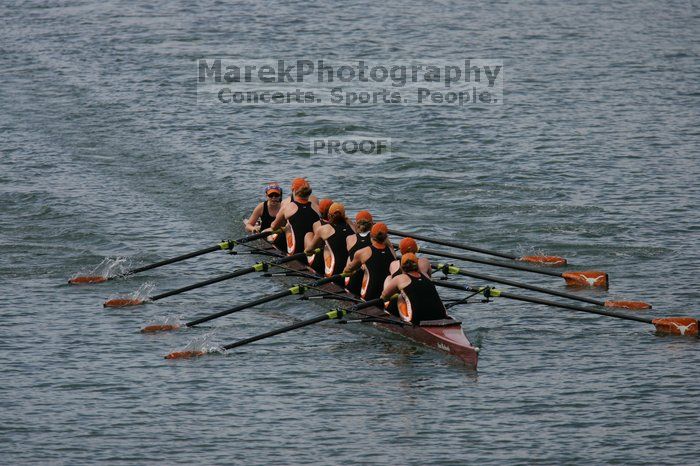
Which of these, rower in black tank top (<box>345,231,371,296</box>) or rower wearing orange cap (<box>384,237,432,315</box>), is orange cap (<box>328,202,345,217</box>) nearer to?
rower in black tank top (<box>345,231,371,296</box>)

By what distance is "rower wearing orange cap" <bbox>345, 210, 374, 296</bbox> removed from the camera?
1187 inches

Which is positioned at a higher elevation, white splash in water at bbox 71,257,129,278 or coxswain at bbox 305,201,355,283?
coxswain at bbox 305,201,355,283

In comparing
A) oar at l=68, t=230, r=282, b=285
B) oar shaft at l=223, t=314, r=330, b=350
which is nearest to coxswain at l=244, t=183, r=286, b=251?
oar at l=68, t=230, r=282, b=285

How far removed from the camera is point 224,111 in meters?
52.6

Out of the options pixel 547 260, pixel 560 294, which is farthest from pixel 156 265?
pixel 560 294

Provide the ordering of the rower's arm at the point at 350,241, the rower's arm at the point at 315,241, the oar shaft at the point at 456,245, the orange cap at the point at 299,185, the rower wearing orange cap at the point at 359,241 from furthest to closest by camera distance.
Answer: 1. the oar shaft at the point at 456,245
2. the orange cap at the point at 299,185
3. the rower's arm at the point at 315,241
4. the rower's arm at the point at 350,241
5. the rower wearing orange cap at the point at 359,241

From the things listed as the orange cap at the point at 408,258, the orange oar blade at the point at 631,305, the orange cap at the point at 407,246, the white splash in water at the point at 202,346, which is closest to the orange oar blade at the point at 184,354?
the white splash in water at the point at 202,346

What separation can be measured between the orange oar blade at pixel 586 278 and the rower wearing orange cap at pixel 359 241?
5966 millimetres

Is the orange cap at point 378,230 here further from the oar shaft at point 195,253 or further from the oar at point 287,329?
the oar shaft at point 195,253

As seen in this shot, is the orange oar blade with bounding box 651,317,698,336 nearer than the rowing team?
No

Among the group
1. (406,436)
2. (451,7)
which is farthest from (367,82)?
(406,436)

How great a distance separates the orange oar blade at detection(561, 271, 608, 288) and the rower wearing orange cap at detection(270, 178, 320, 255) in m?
7.08

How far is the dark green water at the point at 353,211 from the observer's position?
2514 centimetres

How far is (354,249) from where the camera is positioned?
30.4 m
